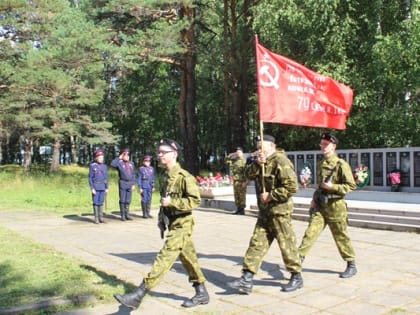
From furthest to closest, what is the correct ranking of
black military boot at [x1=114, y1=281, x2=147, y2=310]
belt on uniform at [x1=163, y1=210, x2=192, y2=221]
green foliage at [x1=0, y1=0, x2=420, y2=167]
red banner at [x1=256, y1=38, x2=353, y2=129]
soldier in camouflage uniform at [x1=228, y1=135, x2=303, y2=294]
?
green foliage at [x1=0, y1=0, x2=420, y2=167]
red banner at [x1=256, y1=38, x2=353, y2=129]
soldier in camouflage uniform at [x1=228, y1=135, x2=303, y2=294]
belt on uniform at [x1=163, y1=210, x2=192, y2=221]
black military boot at [x1=114, y1=281, x2=147, y2=310]

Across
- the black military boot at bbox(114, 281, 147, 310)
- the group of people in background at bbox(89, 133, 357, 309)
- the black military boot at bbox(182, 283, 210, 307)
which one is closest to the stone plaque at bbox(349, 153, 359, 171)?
the group of people in background at bbox(89, 133, 357, 309)

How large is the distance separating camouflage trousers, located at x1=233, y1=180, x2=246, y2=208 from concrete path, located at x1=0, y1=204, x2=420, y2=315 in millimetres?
1672

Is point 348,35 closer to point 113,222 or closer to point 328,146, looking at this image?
point 113,222

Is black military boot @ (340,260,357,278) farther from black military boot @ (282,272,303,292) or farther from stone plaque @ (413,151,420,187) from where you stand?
stone plaque @ (413,151,420,187)

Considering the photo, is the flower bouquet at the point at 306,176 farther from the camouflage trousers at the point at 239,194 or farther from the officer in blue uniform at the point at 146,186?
the officer in blue uniform at the point at 146,186

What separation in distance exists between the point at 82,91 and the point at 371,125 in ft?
46.7

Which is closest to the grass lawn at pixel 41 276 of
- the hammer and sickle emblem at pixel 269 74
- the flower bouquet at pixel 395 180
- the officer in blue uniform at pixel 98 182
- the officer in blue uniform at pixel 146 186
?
the officer in blue uniform at pixel 98 182

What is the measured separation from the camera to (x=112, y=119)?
45531 mm

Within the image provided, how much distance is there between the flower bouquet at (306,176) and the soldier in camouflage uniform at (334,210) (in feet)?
33.2

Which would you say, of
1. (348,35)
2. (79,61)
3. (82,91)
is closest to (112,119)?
(82,91)

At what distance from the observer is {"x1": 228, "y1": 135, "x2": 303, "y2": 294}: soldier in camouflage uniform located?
5.73 metres

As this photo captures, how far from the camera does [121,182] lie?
12.7m

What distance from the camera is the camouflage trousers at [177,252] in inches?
198

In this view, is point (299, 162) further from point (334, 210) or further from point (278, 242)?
point (278, 242)
